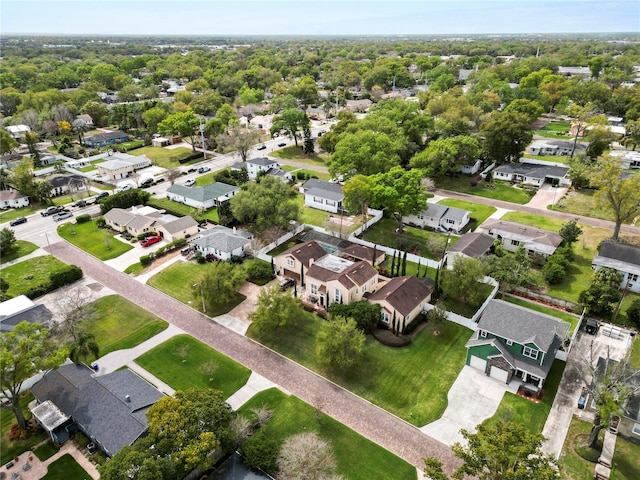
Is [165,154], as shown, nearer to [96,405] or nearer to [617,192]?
[96,405]

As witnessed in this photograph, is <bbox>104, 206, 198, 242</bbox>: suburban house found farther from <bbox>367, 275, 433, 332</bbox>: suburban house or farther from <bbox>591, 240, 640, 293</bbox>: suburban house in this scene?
<bbox>591, 240, 640, 293</bbox>: suburban house

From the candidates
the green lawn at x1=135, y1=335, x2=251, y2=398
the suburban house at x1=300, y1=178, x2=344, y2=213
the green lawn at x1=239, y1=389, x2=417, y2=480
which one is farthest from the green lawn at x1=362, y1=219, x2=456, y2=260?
the green lawn at x1=239, y1=389, x2=417, y2=480

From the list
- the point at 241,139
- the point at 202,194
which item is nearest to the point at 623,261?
the point at 202,194

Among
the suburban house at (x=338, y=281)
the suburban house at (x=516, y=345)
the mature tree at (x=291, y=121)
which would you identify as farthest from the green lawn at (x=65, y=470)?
the mature tree at (x=291, y=121)

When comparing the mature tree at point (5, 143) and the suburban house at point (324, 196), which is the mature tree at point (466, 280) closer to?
the suburban house at point (324, 196)

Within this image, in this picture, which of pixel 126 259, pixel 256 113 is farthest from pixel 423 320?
pixel 256 113
